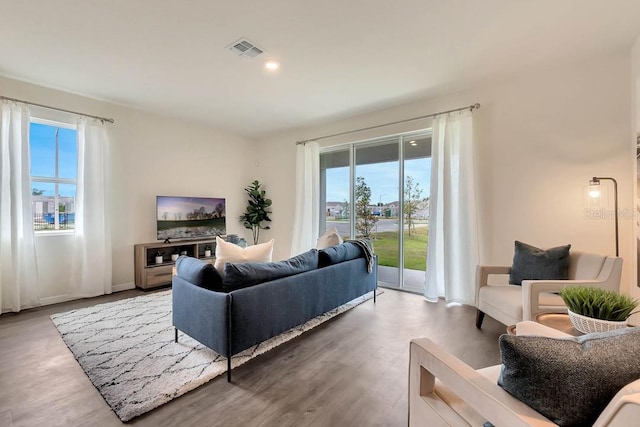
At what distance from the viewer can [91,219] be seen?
12.6ft

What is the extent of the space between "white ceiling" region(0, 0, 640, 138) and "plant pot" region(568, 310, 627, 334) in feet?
7.06

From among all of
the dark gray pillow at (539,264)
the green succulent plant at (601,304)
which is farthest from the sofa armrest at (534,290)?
the green succulent plant at (601,304)

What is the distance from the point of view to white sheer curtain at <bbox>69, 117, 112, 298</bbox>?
12.4 feet

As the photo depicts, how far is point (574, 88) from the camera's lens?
294cm

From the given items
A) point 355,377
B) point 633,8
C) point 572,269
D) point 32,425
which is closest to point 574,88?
point 633,8

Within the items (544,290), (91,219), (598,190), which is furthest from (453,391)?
(91,219)

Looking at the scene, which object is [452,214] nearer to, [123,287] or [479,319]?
[479,319]

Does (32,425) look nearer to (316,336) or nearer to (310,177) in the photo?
(316,336)

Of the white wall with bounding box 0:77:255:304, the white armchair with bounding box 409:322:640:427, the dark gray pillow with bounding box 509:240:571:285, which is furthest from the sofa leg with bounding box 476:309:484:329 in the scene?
the white wall with bounding box 0:77:255:304

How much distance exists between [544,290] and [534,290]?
115 mm

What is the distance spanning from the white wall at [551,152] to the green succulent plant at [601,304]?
1.94m

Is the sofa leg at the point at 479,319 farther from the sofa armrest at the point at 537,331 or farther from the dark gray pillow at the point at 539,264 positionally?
the sofa armrest at the point at 537,331

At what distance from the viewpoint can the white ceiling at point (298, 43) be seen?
2137 millimetres

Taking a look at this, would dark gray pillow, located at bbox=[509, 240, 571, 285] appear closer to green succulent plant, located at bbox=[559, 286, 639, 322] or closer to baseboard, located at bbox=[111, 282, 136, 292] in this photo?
green succulent plant, located at bbox=[559, 286, 639, 322]
